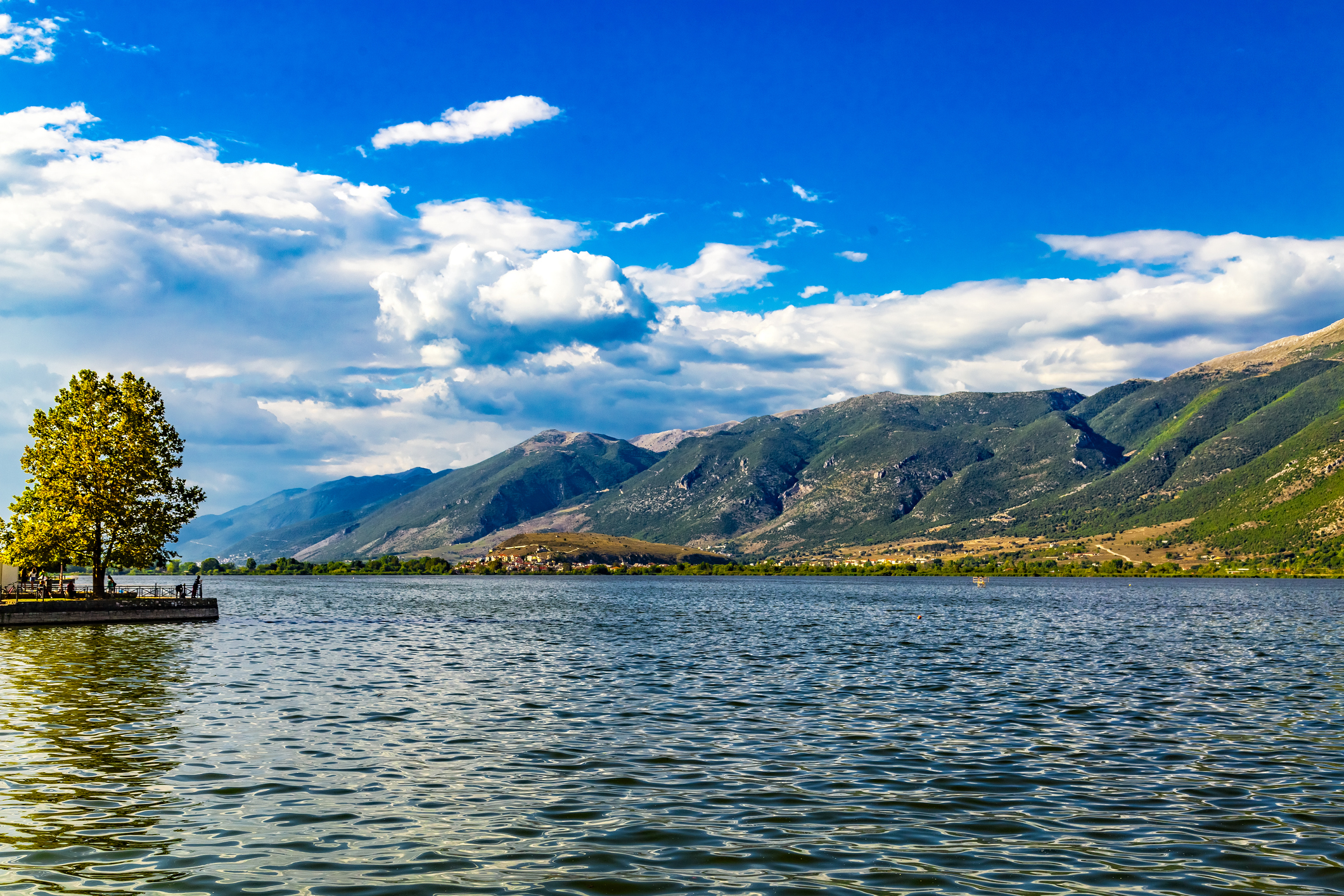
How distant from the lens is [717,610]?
4980 inches

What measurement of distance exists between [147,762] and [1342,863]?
97.4 feet

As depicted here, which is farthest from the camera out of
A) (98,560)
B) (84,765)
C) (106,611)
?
(98,560)

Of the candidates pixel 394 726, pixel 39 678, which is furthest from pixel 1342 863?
pixel 39 678

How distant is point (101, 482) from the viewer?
298 ft

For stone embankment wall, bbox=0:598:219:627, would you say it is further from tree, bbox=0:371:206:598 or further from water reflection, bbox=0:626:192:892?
water reflection, bbox=0:626:192:892

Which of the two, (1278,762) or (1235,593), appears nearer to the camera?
(1278,762)

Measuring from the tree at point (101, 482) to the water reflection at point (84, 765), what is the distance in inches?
1589

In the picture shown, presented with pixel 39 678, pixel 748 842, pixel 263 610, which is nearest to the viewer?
pixel 748 842

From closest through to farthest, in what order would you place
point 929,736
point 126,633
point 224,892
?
point 224,892, point 929,736, point 126,633

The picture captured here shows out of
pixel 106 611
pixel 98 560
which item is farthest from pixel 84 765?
pixel 98 560

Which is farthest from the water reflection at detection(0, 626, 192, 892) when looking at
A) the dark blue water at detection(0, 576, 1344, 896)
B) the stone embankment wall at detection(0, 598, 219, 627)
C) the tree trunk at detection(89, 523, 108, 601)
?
the tree trunk at detection(89, 523, 108, 601)

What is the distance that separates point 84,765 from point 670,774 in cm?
1683

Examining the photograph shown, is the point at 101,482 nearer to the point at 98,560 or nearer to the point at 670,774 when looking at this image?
the point at 98,560

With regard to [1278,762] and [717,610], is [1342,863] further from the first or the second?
[717,610]
